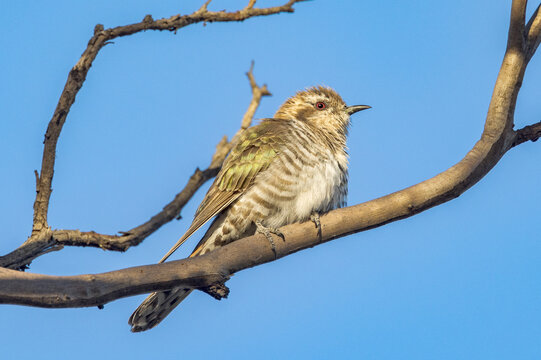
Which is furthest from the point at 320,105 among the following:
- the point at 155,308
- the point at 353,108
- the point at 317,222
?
the point at 155,308

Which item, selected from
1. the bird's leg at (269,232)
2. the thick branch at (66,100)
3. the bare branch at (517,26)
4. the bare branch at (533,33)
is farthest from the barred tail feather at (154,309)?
the bare branch at (533,33)

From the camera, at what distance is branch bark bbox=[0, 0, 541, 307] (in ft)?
13.0

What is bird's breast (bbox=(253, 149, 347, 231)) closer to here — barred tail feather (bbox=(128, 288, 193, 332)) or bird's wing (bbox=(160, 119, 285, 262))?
bird's wing (bbox=(160, 119, 285, 262))

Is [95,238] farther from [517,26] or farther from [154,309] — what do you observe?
[517,26]

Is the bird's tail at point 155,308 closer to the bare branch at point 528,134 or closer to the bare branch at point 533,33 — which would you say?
the bare branch at point 528,134

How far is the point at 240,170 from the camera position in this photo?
6289 mm

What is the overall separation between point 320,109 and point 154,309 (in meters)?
3.13

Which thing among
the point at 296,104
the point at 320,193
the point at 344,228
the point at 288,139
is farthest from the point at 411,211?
the point at 296,104

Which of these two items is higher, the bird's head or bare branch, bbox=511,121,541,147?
the bird's head

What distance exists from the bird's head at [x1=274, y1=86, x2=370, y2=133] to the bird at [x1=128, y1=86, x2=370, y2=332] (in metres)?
0.51

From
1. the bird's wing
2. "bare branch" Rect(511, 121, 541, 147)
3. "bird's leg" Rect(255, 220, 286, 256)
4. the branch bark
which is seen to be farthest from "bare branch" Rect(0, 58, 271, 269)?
"bare branch" Rect(511, 121, 541, 147)

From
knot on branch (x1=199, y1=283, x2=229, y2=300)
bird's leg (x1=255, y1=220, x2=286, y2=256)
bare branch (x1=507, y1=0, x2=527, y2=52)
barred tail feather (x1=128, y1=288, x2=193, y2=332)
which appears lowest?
knot on branch (x1=199, y1=283, x2=229, y2=300)

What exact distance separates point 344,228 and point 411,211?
555 mm

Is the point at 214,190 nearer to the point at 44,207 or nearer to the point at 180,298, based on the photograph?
the point at 180,298
